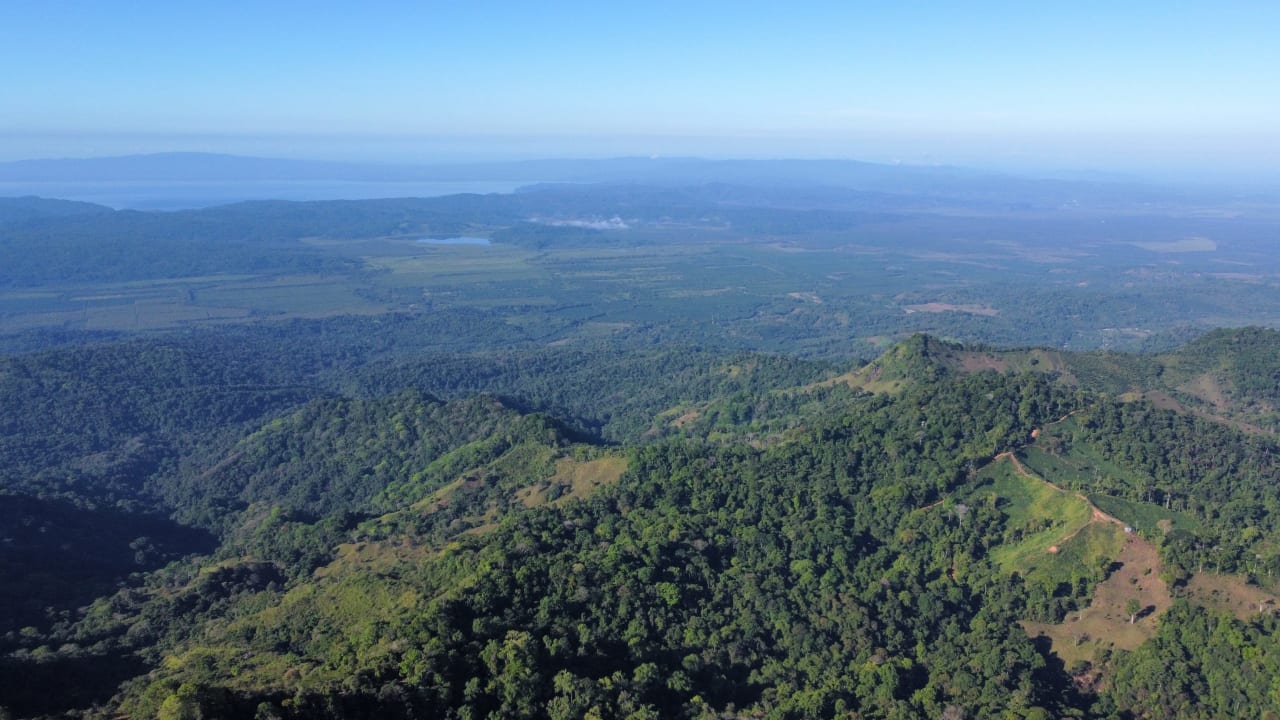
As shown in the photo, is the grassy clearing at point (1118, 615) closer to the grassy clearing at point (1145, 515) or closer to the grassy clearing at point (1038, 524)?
the grassy clearing at point (1038, 524)

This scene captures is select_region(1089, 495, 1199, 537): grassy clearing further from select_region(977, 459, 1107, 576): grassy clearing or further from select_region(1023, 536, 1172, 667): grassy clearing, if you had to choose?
select_region(1023, 536, 1172, 667): grassy clearing

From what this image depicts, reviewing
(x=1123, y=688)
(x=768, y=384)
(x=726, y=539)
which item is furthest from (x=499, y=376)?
(x=1123, y=688)

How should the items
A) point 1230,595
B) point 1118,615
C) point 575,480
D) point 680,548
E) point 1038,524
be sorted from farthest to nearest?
point 575,480
point 1038,524
point 680,548
point 1118,615
point 1230,595

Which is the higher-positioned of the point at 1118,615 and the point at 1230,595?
the point at 1230,595

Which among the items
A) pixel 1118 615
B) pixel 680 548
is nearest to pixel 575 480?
pixel 680 548

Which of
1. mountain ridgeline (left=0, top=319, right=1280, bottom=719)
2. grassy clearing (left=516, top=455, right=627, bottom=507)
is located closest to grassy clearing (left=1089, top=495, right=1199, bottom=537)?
mountain ridgeline (left=0, top=319, right=1280, bottom=719)

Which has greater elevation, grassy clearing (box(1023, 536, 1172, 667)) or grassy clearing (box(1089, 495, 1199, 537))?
grassy clearing (box(1089, 495, 1199, 537))

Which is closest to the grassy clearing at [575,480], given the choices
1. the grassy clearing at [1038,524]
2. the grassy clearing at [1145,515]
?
the grassy clearing at [1038,524]

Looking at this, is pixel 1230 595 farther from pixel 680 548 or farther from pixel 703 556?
pixel 680 548

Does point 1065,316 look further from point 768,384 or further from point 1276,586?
point 1276,586
